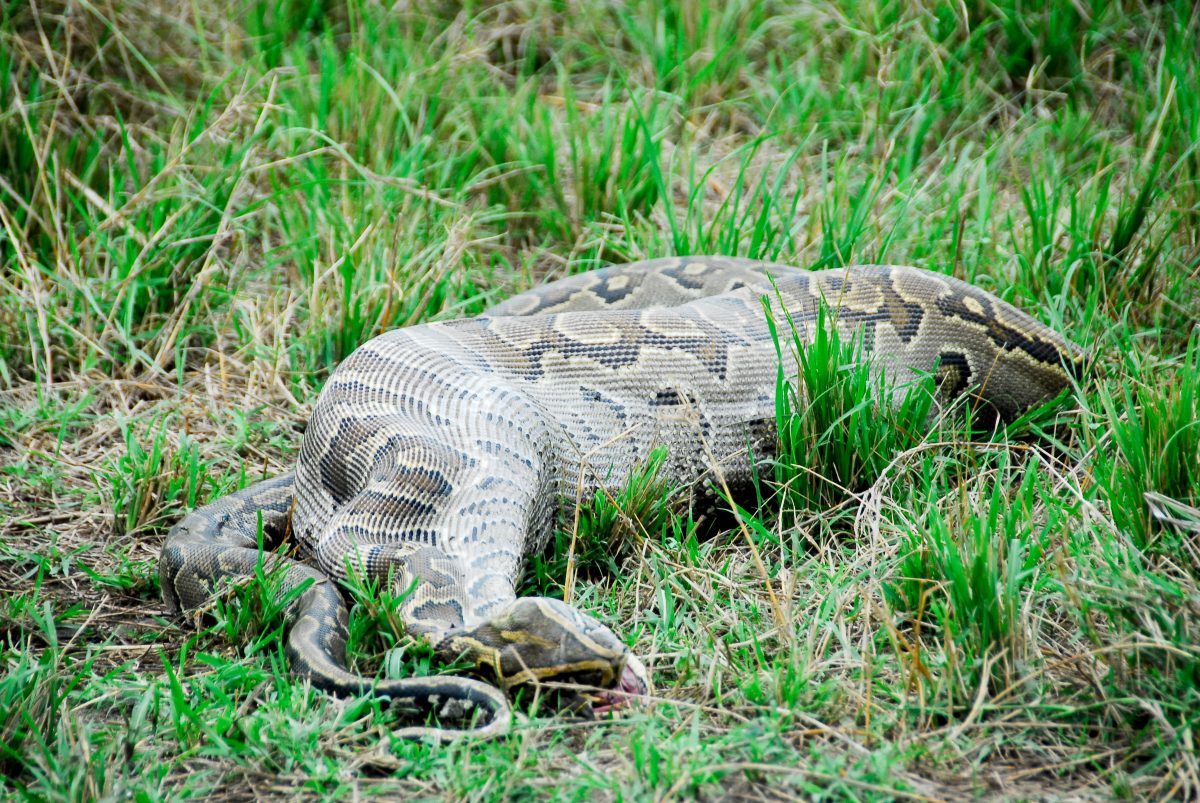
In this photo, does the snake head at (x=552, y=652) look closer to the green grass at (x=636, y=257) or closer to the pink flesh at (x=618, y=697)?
the pink flesh at (x=618, y=697)

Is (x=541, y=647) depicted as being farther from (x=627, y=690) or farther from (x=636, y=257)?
(x=636, y=257)

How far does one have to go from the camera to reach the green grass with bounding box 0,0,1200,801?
3305mm

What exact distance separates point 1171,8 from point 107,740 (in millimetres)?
8206

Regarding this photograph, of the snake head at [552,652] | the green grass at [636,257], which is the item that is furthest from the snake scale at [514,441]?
the green grass at [636,257]

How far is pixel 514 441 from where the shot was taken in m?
4.50

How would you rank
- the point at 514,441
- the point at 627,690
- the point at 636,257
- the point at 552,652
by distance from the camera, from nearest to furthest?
the point at 552,652 < the point at 627,690 < the point at 514,441 < the point at 636,257

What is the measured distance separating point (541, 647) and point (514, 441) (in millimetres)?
1206

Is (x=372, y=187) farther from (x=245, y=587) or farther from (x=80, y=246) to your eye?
(x=245, y=587)

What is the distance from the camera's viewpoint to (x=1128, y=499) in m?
3.89

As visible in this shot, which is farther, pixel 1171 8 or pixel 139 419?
pixel 1171 8

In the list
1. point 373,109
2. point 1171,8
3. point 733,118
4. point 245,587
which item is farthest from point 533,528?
point 1171,8

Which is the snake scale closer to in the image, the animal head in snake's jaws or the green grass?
the animal head in snake's jaws

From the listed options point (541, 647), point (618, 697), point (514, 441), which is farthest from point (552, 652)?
point (514, 441)

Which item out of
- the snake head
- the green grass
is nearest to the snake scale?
the snake head
